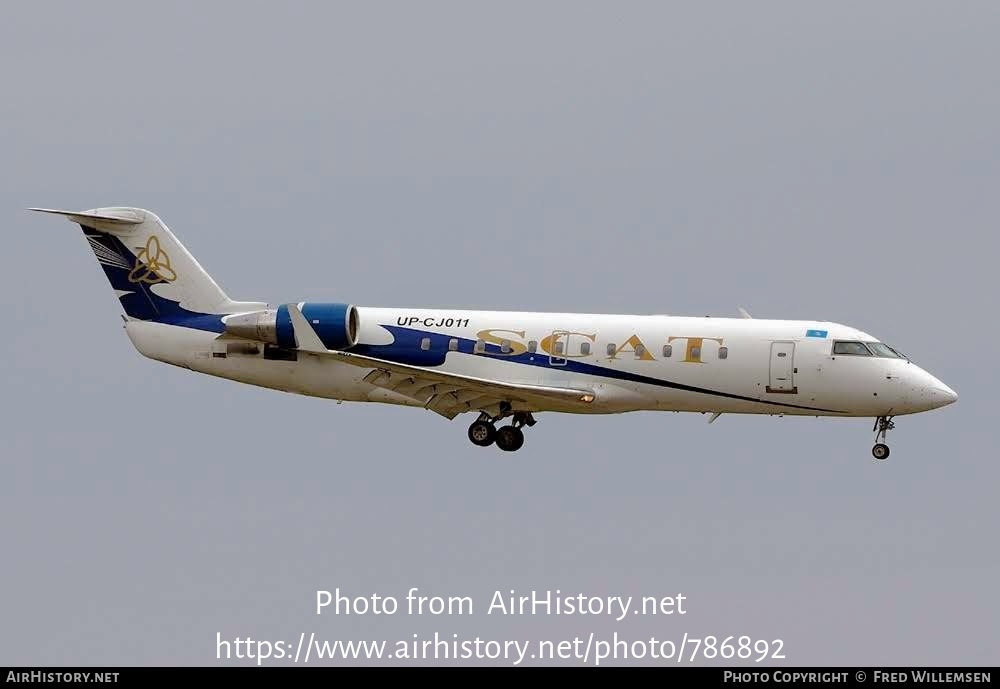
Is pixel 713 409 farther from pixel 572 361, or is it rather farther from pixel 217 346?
pixel 217 346

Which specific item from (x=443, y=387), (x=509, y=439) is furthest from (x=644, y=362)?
(x=443, y=387)

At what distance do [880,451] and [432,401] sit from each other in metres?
9.92

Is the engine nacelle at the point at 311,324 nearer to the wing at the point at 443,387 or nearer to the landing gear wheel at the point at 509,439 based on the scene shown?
the wing at the point at 443,387

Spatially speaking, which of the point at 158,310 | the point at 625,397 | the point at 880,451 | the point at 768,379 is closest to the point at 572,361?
the point at 625,397

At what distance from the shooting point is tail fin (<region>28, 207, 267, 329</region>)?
3859cm

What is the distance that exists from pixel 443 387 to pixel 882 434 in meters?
9.68

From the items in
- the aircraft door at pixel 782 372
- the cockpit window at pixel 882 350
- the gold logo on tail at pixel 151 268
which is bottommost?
the aircraft door at pixel 782 372

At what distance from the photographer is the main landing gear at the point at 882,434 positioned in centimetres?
3506

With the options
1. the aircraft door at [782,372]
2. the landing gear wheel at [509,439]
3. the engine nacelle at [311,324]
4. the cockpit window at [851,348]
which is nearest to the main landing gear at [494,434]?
the landing gear wheel at [509,439]

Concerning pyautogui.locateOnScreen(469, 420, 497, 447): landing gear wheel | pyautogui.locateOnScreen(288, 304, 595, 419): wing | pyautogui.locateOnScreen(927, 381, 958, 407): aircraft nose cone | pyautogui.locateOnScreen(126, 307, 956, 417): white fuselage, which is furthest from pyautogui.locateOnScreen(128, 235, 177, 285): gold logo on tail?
pyautogui.locateOnScreen(927, 381, 958, 407): aircraft nose cone

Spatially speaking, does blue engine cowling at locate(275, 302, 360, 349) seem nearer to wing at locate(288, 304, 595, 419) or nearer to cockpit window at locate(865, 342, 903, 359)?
wing at locate(288, 304, 595, 419)

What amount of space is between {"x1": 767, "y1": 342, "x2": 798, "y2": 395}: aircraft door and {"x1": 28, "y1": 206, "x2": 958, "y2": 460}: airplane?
2cm

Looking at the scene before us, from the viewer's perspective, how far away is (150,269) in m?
38.8

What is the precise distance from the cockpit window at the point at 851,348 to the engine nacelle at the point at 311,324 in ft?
35.6
